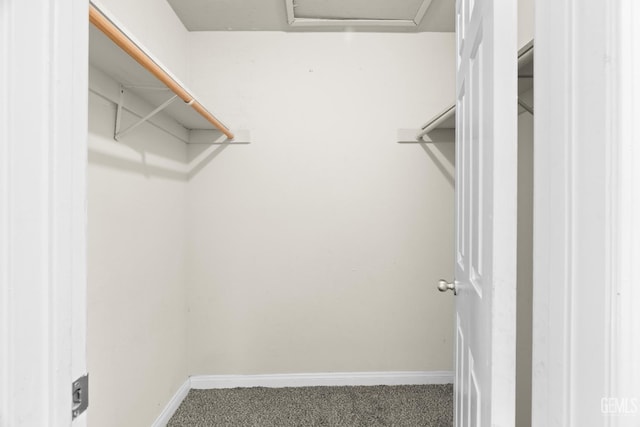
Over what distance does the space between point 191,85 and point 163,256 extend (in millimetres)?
1044

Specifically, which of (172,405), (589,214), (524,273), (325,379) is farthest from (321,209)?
(589,214)

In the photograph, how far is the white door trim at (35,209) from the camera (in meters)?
0.48

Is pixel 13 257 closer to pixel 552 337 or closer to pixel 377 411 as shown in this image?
pixel 552 337

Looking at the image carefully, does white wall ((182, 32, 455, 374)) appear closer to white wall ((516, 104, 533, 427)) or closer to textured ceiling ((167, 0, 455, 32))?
textured ceiling ((167, 0, 455, 32))

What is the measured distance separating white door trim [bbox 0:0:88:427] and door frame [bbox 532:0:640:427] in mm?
620

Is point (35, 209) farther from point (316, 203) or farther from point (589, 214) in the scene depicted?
point (316, 203)

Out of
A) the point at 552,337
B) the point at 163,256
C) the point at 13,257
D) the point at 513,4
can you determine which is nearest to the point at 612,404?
the point at 552,337

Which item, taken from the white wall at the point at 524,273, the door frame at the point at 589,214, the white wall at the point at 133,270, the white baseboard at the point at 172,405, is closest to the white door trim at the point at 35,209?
the door frame at the point at 589,214

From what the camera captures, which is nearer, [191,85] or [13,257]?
[13,257]

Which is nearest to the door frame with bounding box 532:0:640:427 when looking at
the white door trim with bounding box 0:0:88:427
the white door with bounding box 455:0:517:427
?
the white door with bounding box 455:0:517:427

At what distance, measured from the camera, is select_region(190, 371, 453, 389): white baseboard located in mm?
2211

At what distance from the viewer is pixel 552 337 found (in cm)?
37

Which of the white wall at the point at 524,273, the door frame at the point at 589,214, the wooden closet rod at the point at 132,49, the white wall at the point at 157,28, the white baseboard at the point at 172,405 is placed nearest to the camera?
the door frame at the point at 589,214

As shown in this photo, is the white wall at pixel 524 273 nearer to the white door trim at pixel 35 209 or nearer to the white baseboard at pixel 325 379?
the white baseboard at pixel 325 379
